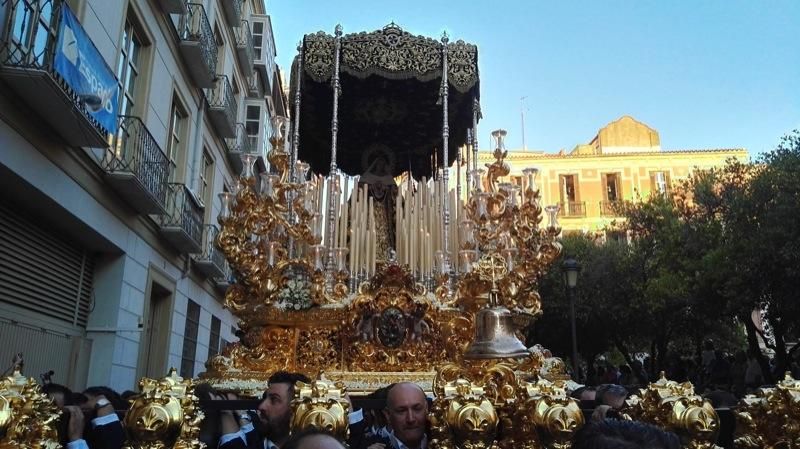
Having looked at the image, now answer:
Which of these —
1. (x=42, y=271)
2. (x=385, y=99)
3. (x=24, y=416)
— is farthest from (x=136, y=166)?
(x=24, y=416)

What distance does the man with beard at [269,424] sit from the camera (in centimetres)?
312

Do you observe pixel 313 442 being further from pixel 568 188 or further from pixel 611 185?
pixel 611 185

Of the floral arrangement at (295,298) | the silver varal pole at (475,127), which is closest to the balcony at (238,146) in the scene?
the silver varal pole at (475,127)

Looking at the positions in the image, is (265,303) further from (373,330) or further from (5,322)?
(5,322)

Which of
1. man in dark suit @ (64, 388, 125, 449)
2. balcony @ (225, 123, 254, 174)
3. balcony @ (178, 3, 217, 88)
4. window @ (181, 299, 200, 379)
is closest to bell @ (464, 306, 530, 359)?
man in dark suit @ (64, 388, 125, 449)

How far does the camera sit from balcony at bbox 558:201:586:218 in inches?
1035

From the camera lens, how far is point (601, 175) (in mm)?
26641

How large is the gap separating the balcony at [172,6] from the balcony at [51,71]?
11.1 ft

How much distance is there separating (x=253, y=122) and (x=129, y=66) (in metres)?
9.20

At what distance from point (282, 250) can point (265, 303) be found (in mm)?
520

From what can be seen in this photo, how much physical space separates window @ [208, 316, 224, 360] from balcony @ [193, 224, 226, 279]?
86.7 inches

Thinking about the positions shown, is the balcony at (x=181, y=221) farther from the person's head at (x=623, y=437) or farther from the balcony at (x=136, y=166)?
the person's head at (x=623, y=437)

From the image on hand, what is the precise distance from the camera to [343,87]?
299 inches

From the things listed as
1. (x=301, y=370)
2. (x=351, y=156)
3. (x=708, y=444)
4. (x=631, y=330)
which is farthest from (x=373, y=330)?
(x=631, y=330)
